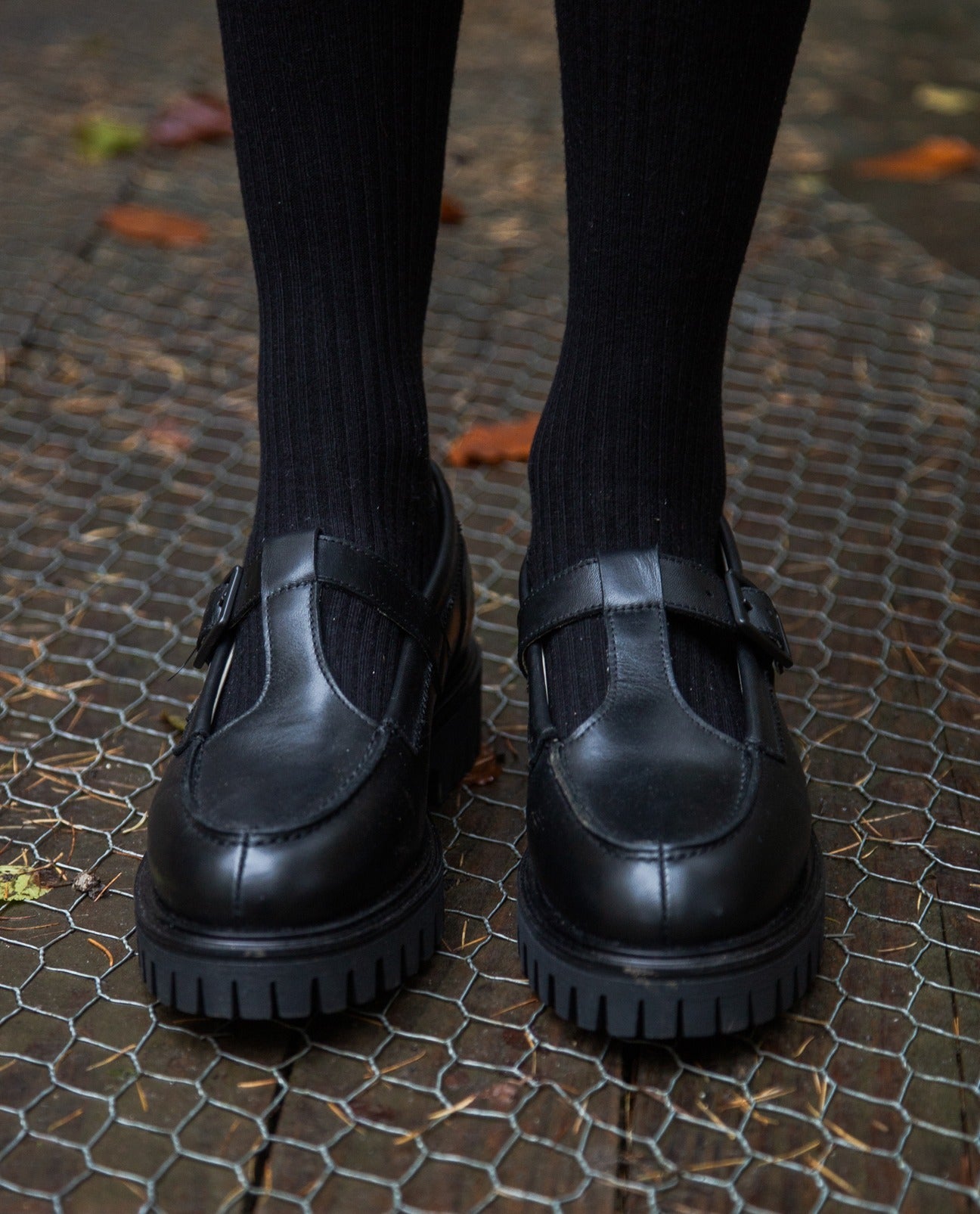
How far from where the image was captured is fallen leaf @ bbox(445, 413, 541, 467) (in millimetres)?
1355

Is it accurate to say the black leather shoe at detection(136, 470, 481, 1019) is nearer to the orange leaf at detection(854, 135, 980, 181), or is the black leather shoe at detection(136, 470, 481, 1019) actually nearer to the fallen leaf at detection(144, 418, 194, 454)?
the fallen leaf at detection(144, 418, 194, 454)

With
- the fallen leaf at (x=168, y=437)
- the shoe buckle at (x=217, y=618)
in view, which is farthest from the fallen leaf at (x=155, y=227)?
the shoe buckle at (x=217, y=618)

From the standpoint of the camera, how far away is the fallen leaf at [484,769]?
0.94 meters

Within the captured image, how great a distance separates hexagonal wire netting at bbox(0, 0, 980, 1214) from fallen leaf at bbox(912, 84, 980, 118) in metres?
0.42

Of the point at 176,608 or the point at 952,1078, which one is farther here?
the point at 176,608

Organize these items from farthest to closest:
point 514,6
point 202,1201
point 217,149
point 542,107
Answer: point 514,6 → point 542,107 → point 217,149 → point 202,1201

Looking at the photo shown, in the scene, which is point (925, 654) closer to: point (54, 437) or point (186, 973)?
point (186, 973)

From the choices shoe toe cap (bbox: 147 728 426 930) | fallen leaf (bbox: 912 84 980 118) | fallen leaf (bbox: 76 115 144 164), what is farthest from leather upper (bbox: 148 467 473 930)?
fallen leaf (bbox: 912 84 980 118)

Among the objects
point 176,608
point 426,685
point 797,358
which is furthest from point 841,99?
point 426,685

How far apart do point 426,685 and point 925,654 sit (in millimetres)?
464

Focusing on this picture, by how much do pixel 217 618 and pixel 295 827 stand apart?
0.56 ft

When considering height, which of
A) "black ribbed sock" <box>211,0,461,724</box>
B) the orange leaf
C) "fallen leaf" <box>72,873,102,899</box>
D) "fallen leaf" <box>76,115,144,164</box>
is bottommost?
the orange leaf

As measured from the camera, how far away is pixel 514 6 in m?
2.50

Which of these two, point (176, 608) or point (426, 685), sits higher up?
point (426, 685)
